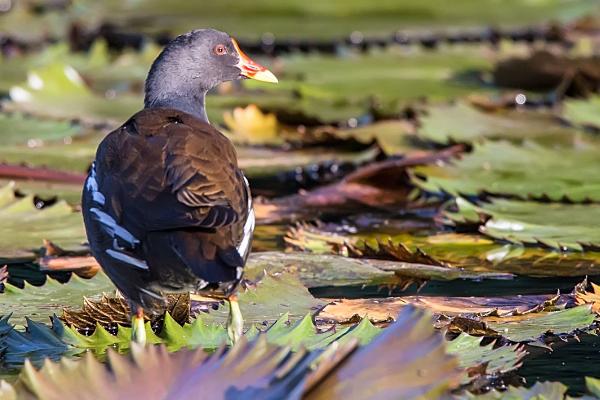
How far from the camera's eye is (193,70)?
10.9 feet

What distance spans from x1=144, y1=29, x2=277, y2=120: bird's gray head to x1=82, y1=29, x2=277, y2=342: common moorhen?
53 centimetres

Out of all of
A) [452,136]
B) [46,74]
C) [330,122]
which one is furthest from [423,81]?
[46,74]

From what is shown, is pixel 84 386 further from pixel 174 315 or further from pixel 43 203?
pixel 43 203

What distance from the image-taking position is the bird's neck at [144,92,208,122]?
10.5 feet

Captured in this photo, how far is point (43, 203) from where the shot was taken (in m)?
3.72

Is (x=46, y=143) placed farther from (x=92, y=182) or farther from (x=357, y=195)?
(x=92, y=182)

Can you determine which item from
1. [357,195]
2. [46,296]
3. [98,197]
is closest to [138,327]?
[98,197]

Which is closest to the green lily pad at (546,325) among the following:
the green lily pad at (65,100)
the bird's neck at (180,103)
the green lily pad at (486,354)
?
the green lily pad at (486,354)

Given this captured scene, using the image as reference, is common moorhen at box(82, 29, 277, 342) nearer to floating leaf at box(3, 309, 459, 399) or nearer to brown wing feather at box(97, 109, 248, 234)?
brown wing feather at box(97, 109, 248, 234)

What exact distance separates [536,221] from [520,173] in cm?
46

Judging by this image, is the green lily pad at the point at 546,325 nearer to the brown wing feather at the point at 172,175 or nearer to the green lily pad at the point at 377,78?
the brown wing feather at the point at 172,175

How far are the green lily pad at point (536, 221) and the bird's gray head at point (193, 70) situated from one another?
2.21 ft

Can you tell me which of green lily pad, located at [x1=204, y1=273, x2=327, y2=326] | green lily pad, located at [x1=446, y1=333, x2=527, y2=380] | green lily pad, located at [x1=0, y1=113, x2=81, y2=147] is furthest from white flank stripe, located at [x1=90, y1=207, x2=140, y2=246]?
green lily pad, located at [x1=0, y1=113, x2=81, y2=147]

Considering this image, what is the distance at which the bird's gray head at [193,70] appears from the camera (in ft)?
10.6
